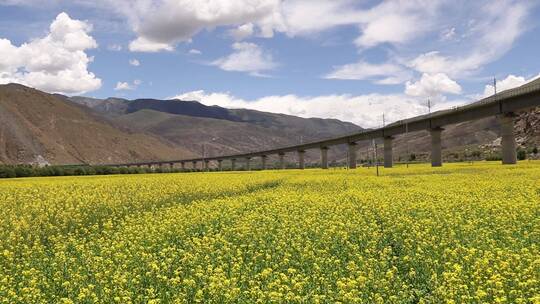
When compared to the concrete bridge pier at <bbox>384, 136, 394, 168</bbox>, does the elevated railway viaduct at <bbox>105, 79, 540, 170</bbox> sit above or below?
above

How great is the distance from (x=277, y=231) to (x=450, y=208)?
733 cm

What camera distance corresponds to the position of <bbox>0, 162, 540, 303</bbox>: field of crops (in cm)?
768

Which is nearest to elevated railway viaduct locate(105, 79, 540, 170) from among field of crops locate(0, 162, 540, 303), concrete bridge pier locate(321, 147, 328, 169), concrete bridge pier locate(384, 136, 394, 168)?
concrete bridge pier locate(384, 136, 394, 168)

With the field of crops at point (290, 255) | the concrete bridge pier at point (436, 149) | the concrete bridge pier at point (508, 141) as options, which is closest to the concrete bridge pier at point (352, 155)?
the concrete bridge pier at point (436, 149)

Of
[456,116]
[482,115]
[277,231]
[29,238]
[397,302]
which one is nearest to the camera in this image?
[397,302]

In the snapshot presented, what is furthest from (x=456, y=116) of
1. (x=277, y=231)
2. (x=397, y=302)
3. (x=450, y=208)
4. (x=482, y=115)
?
(x=397, y=302)

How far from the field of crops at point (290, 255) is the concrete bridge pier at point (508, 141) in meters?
51.6

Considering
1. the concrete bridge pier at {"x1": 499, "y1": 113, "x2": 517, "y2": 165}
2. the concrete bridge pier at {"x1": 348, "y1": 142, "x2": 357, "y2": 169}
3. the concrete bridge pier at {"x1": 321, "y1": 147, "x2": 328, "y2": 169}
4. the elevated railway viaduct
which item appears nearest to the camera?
the elevated railway viaduct

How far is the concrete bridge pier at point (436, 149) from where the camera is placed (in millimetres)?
79875

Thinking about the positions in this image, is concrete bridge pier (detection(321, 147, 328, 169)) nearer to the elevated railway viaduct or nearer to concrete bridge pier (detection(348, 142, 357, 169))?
concrete bridge pier (detection(348, 142, 357, 169))

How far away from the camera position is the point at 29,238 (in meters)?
15.5

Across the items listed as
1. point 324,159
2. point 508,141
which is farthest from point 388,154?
point 324,159

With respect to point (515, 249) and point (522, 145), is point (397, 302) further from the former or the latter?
point (522, 145)

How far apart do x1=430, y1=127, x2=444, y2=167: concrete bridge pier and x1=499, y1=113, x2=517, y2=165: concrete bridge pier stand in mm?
12382
